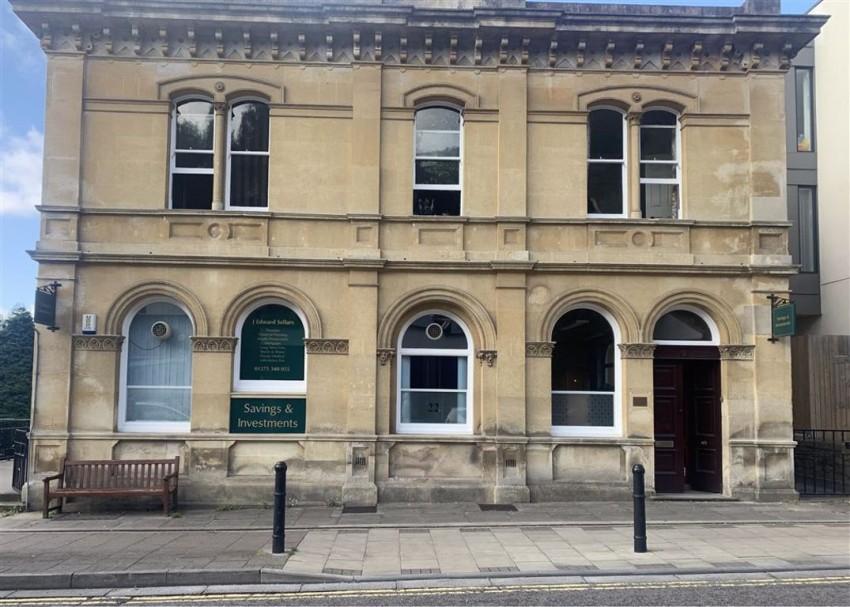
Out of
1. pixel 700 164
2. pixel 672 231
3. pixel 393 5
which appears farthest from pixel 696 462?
pixel 393 5

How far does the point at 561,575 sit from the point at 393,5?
10.1m

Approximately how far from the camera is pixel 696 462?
531 inches

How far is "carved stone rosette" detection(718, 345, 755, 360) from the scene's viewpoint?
42.0 feet

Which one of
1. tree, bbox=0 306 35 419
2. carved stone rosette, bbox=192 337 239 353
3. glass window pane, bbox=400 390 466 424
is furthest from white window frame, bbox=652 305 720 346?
tree, bbox=0 306 35 419

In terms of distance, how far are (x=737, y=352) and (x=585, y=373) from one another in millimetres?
A: 2830

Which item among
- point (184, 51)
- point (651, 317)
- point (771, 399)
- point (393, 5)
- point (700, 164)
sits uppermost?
point (393, 5)

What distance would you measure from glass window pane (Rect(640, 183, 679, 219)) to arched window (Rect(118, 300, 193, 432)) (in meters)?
9.03

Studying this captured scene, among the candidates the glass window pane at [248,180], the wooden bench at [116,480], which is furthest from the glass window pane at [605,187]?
the wooden bench at [116,480]

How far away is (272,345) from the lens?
12.7 metres

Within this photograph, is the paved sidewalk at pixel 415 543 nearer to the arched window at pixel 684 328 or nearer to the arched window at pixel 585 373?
the arched window at pixel 585 373

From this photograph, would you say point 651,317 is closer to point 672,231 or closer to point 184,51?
point 672,231

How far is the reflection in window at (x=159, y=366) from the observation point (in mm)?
12594

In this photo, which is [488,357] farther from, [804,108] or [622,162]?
[804,108]

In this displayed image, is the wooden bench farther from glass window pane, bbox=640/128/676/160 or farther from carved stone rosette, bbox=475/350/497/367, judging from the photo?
glass window pane, bbox=640/128/676/160
